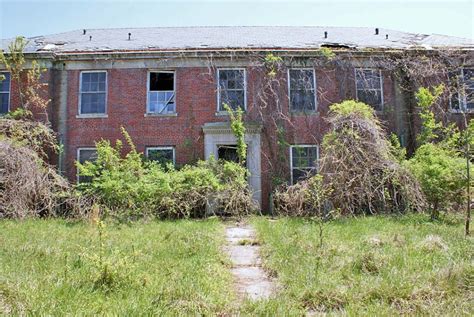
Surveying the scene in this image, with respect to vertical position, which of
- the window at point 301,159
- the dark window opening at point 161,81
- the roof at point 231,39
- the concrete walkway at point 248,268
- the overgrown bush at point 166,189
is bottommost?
the concrete walkway at point 248,268

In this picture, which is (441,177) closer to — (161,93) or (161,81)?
(161,93)

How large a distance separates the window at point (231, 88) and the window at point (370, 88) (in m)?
4.66

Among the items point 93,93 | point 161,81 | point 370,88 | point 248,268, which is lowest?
point 248,268

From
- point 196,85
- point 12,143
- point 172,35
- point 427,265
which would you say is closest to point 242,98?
Answer: point 196,85

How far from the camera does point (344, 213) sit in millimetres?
11555

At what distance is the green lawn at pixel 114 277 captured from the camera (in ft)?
12.9

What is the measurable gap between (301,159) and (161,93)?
6.23 meters

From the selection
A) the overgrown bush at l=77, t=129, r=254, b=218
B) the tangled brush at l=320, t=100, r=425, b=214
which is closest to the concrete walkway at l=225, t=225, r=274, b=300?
the overgrown bush at l=77, t=129, r=254, b=218

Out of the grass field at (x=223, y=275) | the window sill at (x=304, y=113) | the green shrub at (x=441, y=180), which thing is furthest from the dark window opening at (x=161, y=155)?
the green shrub at (x=441, y=180)

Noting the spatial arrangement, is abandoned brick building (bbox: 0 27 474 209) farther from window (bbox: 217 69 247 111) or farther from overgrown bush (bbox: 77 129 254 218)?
overgrown bush (bbox: 77 129 254 218)

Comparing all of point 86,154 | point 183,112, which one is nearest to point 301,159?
point 183,112

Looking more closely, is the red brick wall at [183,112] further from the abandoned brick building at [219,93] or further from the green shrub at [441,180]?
the green shrub at [441,180]

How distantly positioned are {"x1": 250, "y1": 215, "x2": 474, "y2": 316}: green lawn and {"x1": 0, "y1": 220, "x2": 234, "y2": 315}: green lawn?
2.55ft

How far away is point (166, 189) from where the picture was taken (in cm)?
1195
